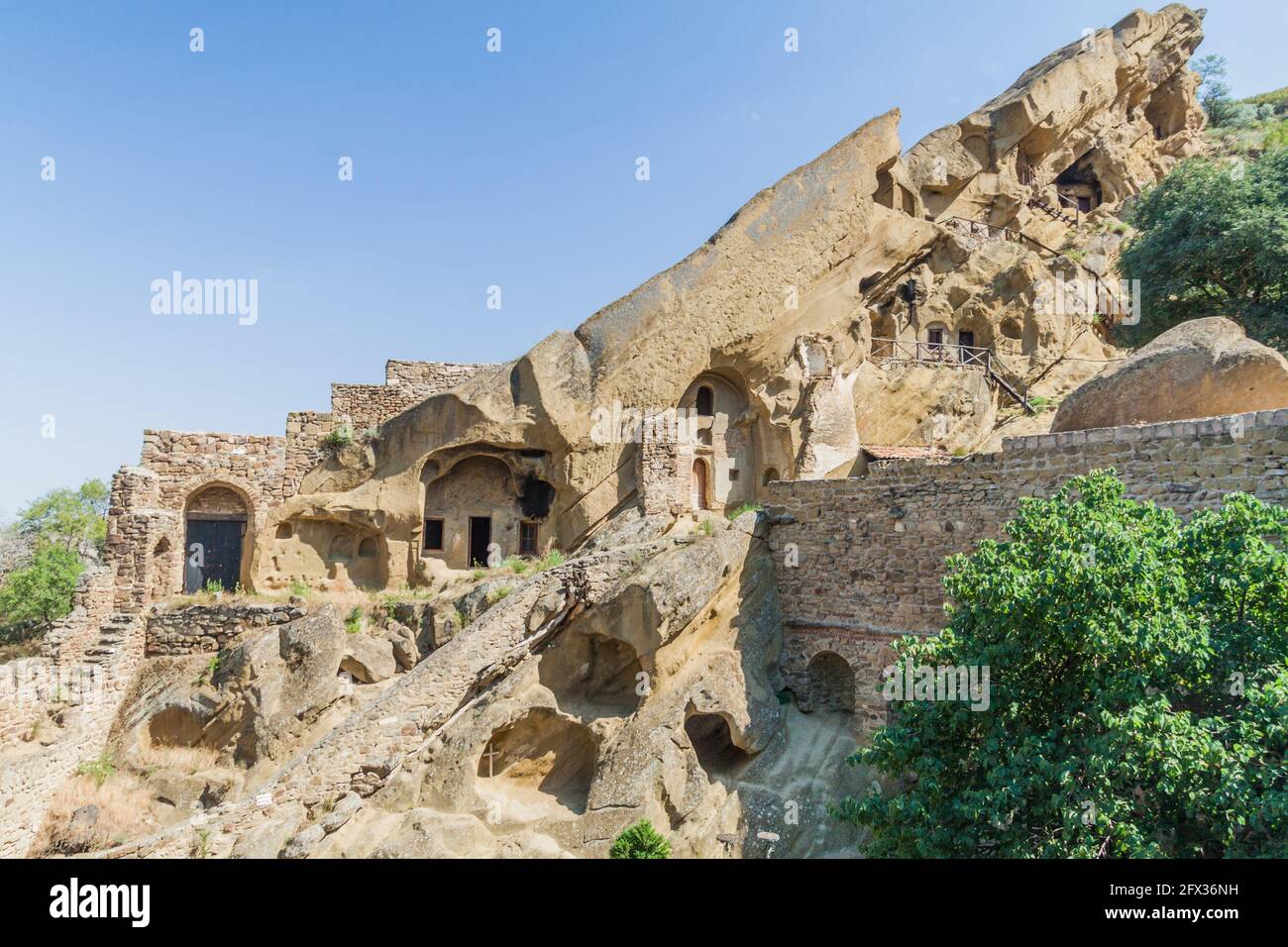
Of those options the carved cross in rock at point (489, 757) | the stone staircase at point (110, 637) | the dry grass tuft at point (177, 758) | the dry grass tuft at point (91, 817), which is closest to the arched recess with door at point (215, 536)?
the stone staircase at point (110, 637)

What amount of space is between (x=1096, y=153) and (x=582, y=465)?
26525 millimetres

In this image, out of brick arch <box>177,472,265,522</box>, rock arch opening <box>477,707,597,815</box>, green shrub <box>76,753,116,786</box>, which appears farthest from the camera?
brick arch <box>177,472,265,522</box>

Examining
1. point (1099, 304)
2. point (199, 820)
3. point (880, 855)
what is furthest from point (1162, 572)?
point (1099, 304)

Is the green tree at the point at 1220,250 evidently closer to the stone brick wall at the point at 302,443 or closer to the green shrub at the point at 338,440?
the green shrub at the point at 338,440

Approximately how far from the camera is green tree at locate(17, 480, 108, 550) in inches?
1425

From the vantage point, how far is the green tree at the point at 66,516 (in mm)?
36188

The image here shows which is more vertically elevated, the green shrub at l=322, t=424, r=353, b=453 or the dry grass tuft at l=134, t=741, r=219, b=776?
the green shrub at l=322, t=424, r=353, b=453

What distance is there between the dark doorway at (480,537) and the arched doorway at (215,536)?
5.59m

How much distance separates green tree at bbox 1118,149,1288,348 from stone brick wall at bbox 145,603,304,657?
892 inches

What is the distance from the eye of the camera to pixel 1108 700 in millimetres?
6797

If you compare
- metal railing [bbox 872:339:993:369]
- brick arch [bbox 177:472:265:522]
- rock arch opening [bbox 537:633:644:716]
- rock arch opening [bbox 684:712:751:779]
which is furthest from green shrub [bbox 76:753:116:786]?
metal railing [bbox 872:339:993:369]

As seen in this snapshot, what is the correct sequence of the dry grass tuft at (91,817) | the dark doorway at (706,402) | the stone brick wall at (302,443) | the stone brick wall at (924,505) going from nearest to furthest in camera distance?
the stone brick wall at (924,505), the dry grass tuft at (91,817), the stone brick wall at (302,443), the dark doorway at (706,402)

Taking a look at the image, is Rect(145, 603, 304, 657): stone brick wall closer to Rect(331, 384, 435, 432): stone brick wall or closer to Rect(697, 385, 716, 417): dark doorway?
Rect(331, 384, 435, 432): stone brick wall

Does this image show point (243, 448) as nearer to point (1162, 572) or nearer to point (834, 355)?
point (834, 355)
